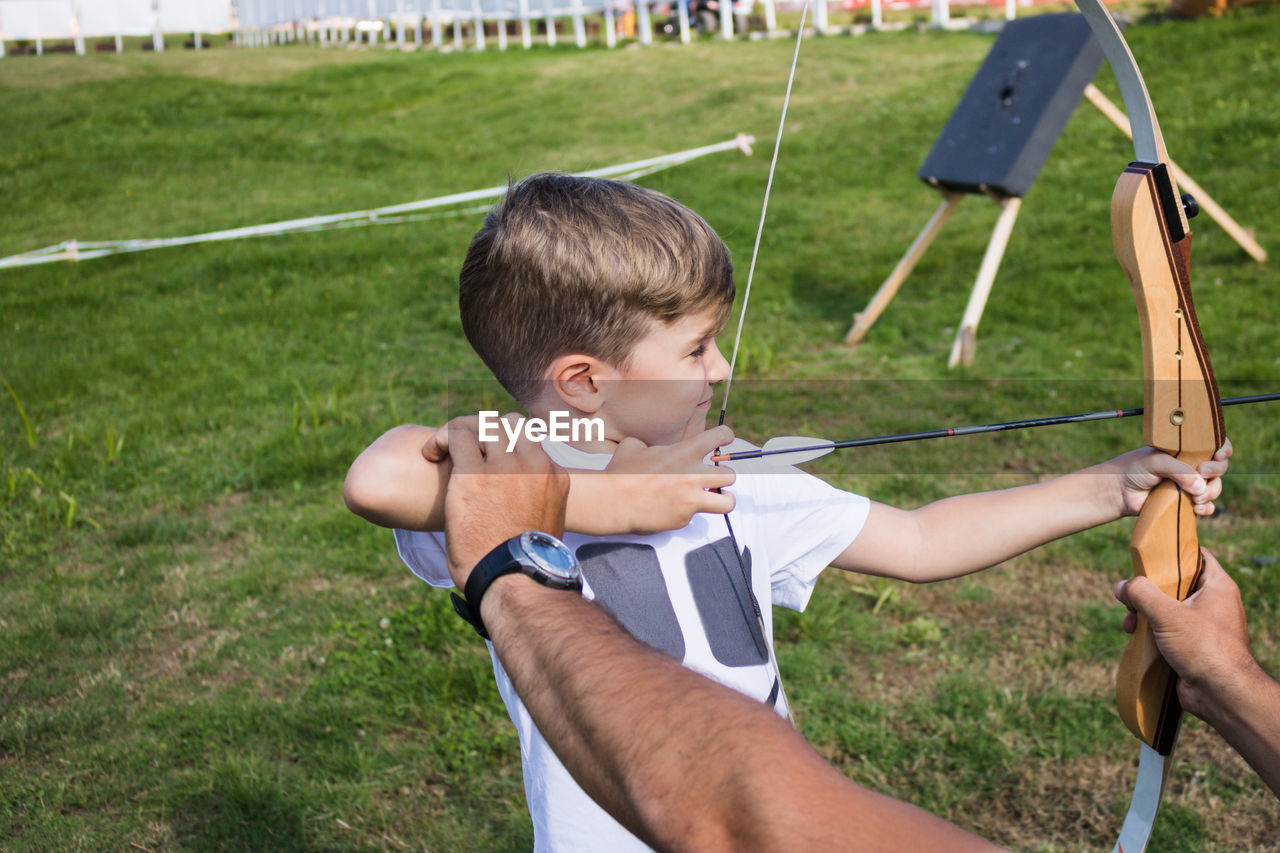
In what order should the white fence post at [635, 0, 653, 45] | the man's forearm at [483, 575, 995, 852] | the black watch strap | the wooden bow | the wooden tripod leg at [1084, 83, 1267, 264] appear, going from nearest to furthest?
the man's forearm at [483, 575, 995, 852] < the black watch strap < the wooden bow < the wooden tripod leg at [1084, 83, 1267, 264] < the white fence post at [635, 0, 653, 45]

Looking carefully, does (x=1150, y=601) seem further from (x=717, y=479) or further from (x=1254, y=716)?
(x=717, y=479)

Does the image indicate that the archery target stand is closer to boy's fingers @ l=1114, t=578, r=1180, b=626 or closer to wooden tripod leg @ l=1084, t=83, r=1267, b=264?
wooden tripod leg @ l=1084, t=83, r=1267, b=264

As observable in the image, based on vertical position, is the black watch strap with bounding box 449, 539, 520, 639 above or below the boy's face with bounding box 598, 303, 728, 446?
below

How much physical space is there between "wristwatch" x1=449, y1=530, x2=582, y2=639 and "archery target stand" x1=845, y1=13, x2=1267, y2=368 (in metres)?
5.22

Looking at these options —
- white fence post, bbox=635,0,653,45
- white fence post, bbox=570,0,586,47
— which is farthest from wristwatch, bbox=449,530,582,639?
white fence post, bbox=570,0,586,47

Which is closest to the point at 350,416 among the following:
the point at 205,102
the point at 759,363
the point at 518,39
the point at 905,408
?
the point at 759,363

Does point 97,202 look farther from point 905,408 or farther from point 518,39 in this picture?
point 518,39

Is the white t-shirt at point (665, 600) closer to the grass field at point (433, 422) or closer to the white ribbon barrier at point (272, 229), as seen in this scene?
the grass field at point (433, 422)

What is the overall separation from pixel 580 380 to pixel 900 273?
17.8ft

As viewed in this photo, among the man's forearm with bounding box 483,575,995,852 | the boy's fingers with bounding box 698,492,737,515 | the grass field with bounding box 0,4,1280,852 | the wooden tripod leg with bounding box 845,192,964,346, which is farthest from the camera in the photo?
the wooden tripod leg with bounding box 845,192,964,346

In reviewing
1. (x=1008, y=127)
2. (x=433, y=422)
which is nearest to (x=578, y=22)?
(x=1008, y=127)

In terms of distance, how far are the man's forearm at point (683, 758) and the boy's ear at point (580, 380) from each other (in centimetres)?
53

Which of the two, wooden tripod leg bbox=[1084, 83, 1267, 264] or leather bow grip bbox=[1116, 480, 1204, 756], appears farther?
wooden tripod leg bbox=[1084, 83, 1267, 264]

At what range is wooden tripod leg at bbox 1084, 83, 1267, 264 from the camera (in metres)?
6.30
